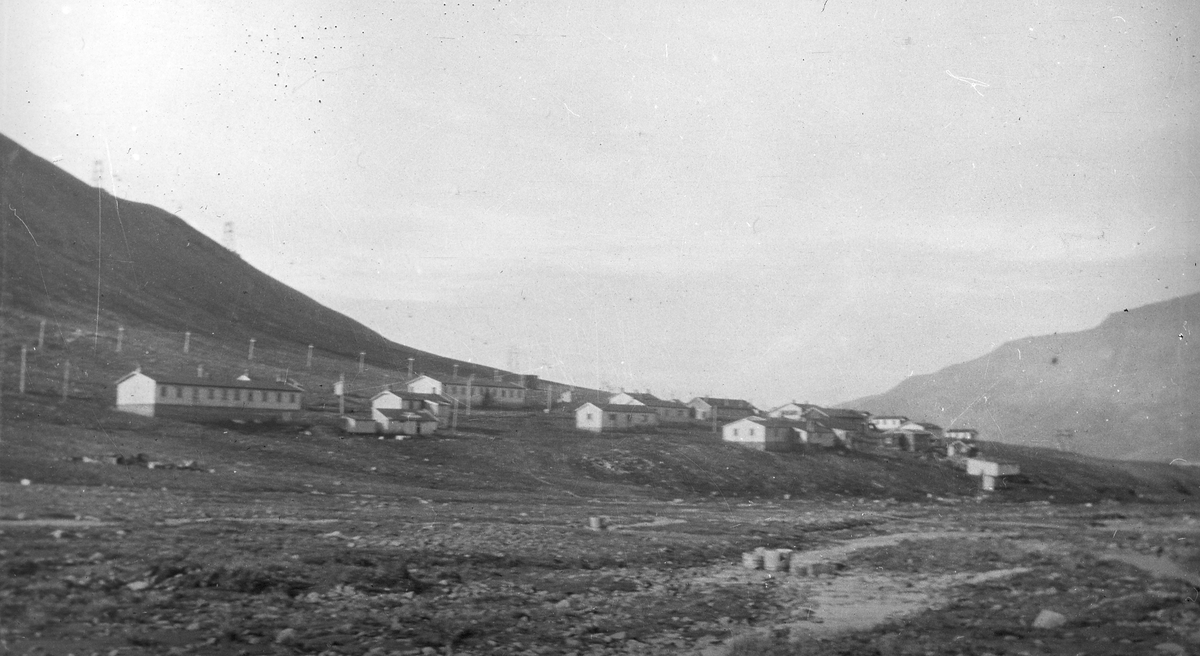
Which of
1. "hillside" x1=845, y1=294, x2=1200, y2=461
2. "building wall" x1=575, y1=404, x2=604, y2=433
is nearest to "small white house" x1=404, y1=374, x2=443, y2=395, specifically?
"building wall" x1=575, y1=404, x2=604, y2=433

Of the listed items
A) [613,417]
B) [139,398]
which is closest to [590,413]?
[613,417]

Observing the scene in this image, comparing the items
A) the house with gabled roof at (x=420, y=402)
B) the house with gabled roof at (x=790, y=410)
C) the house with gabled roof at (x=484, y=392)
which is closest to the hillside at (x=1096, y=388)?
the house with gabled roof at (x=790, y=410)

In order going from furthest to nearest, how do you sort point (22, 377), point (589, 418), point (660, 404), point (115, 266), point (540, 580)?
1. point (589, 418)
2. point (660, 404)
3. point (22, 377)
4. point (115, 266)
5. point (540, 580)

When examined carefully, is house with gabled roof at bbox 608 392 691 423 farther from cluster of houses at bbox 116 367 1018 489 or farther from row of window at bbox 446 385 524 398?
row of window at bbox 446 385 524 398

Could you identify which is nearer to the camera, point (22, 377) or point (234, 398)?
point (22, 377)

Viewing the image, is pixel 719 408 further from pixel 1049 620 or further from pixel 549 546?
pixel 1049 620
